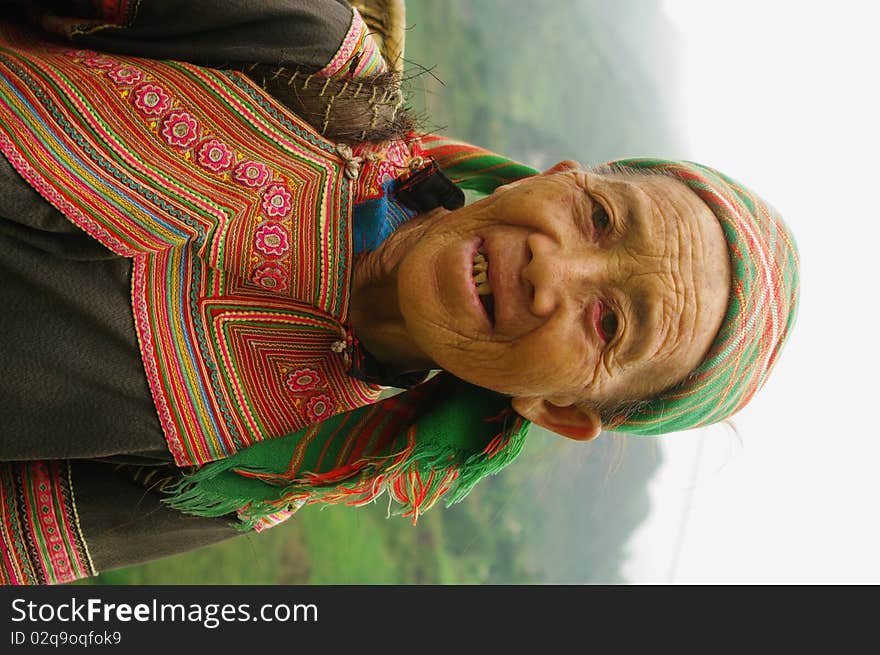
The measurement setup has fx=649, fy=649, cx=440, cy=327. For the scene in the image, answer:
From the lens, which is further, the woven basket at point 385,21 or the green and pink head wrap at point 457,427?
the woven basket at point 385,21

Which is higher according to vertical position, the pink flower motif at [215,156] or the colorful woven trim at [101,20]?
the colorful woven trim at [101,20]

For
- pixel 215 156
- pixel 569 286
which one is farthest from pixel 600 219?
pixel 215 156

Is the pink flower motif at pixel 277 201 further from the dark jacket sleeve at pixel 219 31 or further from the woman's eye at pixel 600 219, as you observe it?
the woman's eye at pixel 600 219

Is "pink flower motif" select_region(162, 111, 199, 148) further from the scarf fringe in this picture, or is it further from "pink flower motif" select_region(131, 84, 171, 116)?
the scarf fringe

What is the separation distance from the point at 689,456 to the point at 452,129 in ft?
4.04

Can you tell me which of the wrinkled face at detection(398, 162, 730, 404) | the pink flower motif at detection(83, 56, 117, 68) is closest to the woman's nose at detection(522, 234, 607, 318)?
the wrinkled face at detection(398, 162, 730, 404)

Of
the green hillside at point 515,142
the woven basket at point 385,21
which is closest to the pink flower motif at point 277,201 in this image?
the woven basket at point 385,21

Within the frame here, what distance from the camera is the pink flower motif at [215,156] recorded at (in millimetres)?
1020

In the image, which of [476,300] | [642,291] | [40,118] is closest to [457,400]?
[476,300]

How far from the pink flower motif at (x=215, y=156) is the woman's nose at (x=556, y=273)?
492 mm

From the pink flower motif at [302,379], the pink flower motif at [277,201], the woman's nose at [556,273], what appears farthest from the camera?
the pink flower motif at [302,379]

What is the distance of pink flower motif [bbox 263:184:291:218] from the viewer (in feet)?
3.44

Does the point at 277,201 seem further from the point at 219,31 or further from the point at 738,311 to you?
the point at 738,311

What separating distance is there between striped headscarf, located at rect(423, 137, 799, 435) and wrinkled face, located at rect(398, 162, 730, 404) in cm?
3
